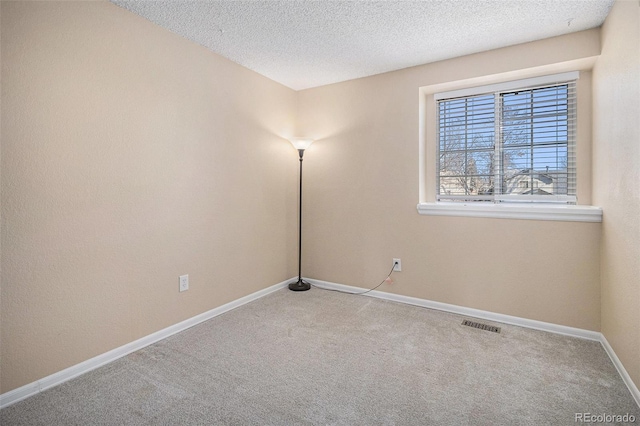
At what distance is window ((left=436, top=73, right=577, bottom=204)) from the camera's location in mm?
2736

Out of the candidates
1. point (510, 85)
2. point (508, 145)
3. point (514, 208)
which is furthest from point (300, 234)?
point (510, 85)

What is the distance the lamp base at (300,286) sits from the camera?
3586 mm

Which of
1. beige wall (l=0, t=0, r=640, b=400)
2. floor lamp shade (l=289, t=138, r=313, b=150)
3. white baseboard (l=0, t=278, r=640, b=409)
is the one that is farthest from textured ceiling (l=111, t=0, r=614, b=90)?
white baseboard (l=0, t=278, r=640, b=409)

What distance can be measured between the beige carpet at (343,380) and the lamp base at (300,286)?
2.80ft

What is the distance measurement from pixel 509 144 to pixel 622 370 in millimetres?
1828

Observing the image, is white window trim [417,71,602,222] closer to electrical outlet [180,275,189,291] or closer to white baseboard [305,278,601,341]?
white baseboard [305,278,601,341]

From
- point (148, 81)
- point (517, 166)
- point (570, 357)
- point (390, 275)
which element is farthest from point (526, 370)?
point (148, 81)

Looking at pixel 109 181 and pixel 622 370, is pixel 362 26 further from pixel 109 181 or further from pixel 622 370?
pixel 622 370

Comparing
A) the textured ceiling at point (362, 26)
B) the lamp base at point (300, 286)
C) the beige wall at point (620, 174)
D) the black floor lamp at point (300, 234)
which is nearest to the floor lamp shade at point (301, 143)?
the black floor lamp at point (300, 234)

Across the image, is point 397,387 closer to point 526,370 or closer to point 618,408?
point 526,370

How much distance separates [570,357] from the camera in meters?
2.18

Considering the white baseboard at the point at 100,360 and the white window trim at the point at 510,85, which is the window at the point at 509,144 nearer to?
the white window trim at the point at 510,85

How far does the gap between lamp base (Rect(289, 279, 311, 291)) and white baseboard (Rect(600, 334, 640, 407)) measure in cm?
250

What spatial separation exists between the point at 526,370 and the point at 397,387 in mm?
851
